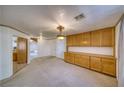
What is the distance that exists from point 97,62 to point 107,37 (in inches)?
47.2

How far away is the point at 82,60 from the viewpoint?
5.43 metres

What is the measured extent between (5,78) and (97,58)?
3.83m

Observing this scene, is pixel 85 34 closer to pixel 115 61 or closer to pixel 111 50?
pixel 111 50

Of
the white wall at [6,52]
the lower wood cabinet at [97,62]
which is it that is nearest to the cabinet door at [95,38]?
the lower wood cabinet at [97,62]

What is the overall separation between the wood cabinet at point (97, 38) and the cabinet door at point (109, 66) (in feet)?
2.37

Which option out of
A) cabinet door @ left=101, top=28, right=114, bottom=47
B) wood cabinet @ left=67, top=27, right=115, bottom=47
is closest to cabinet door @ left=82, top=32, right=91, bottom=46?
wood cabinet @ left=67, top=27, right=115, bottom=47

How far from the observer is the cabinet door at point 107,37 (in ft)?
13.6

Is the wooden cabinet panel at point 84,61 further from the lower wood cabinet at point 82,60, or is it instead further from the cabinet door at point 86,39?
the cabinet door at point 86,39

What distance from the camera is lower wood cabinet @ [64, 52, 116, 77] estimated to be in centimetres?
383

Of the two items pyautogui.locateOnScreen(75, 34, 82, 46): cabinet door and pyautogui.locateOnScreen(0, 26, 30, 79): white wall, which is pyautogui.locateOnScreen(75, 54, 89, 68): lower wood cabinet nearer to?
pyautogui.locateOnScreen(75, 34, 82, 46): cabinet door

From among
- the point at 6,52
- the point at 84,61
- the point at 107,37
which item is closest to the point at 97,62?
the point at 84,61

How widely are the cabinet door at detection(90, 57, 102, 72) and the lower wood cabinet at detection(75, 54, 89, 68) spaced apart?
1.17ft

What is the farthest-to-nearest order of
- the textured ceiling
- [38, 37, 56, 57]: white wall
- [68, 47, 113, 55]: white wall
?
[38, 37, 56, 57]: white wall < [68, 47, 113, 55]: white wall < the textured ceiling

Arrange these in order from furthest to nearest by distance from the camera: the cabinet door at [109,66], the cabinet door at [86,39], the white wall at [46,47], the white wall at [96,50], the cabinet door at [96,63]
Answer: the white wall at [46,47]
the cabinet door at [86,39]
the white wall at [96,50]
the cabinet door at [96,63]
the cabinet door at [109,66]
